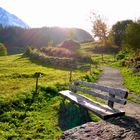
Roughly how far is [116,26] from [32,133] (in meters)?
93.8

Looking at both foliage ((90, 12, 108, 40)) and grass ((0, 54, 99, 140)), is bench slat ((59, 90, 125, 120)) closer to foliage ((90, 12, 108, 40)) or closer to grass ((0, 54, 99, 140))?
grass ((0, 54, 99, 140))

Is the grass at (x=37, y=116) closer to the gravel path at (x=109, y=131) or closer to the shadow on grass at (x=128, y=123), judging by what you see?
the gravel path at (x=109, y=131)

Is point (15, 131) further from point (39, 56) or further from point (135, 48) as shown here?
point (39, 56)

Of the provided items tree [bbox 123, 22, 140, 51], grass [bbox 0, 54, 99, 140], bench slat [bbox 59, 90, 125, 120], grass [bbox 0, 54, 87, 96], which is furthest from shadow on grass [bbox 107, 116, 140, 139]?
tree [bbox 123, 22, 140, 51]

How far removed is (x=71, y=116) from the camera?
16094mm

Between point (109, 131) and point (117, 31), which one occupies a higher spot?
point (117, 31)

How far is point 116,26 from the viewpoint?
105 meters

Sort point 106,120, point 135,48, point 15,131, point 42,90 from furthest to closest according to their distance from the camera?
point 135,48
point 42,90
point 15,131
point 106,120

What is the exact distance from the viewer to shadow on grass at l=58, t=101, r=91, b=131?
49.2 ft

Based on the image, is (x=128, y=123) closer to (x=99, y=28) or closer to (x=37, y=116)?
(x=37, y=116)

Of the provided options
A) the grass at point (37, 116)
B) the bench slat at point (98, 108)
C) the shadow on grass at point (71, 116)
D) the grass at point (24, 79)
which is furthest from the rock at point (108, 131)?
the grass at point (24, 79)

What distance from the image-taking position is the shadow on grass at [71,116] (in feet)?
49.2

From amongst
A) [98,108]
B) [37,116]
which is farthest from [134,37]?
[98,108]

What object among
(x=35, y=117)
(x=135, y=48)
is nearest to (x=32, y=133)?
(x=35, y=117)
